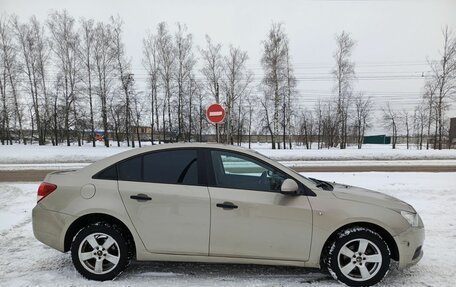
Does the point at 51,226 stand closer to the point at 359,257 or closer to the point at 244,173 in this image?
the point at 244,173

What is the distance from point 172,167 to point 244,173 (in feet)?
2.86

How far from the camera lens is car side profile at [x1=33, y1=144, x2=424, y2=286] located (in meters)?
3.53

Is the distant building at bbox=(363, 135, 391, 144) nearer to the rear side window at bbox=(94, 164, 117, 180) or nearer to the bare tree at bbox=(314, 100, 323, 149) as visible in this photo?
the bare tree at bbox=(314, 100, 323, 149)

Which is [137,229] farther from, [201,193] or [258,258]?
[258,258]

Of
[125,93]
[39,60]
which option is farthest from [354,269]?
[39,60]

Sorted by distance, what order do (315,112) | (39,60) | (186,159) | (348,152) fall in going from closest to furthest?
1. (186,159)
2. (348,152)
3. (39,60)
4. (315,112)

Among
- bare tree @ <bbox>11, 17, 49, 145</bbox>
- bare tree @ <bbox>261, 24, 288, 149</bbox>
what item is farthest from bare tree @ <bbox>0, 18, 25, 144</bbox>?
bare tree @ <bbox>261, 24, 288, 149</bbox>

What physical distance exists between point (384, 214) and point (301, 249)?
1016mm

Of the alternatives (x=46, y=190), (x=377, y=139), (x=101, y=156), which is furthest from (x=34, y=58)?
(x=377, y=139)

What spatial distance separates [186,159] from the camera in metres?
3.81

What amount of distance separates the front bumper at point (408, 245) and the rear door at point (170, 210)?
2172mm

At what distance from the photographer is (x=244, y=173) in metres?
3.88

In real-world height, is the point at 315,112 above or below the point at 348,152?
above

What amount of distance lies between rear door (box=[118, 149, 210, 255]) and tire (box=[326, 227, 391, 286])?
1.47 meters
